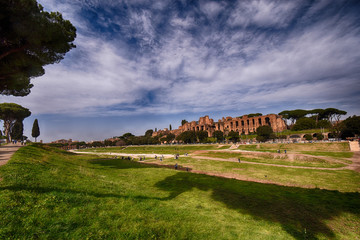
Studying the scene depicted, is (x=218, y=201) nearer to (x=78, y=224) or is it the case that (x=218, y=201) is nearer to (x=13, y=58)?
(x=78, y=224)

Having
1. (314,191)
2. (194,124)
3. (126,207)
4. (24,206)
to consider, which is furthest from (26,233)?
(194,124)

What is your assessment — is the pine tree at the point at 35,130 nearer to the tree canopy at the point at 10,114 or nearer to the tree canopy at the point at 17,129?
the tree canopy at the point at 17,129

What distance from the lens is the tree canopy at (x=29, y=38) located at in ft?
34.5

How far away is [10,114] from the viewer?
4819 centimetres

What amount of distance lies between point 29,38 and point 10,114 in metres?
57.2

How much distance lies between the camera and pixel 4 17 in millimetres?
10453

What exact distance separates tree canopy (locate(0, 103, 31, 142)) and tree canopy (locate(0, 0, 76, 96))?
45.8 m

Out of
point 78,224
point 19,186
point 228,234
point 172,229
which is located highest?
point 19,186

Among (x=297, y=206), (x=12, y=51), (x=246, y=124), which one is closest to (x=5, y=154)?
(x=12, y=51)

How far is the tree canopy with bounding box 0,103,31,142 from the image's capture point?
152ft

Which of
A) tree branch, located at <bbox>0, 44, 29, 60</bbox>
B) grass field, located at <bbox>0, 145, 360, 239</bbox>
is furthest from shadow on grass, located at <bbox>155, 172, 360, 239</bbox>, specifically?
tree branch, located at <bbox>0, 44, 29, 60</bbox>

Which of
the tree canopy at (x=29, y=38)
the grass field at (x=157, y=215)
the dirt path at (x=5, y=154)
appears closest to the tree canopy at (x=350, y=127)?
the grass field at (x=157, y=215)

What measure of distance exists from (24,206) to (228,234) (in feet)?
23.3

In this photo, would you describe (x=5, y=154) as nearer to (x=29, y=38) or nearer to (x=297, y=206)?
(x=29, y=38)
